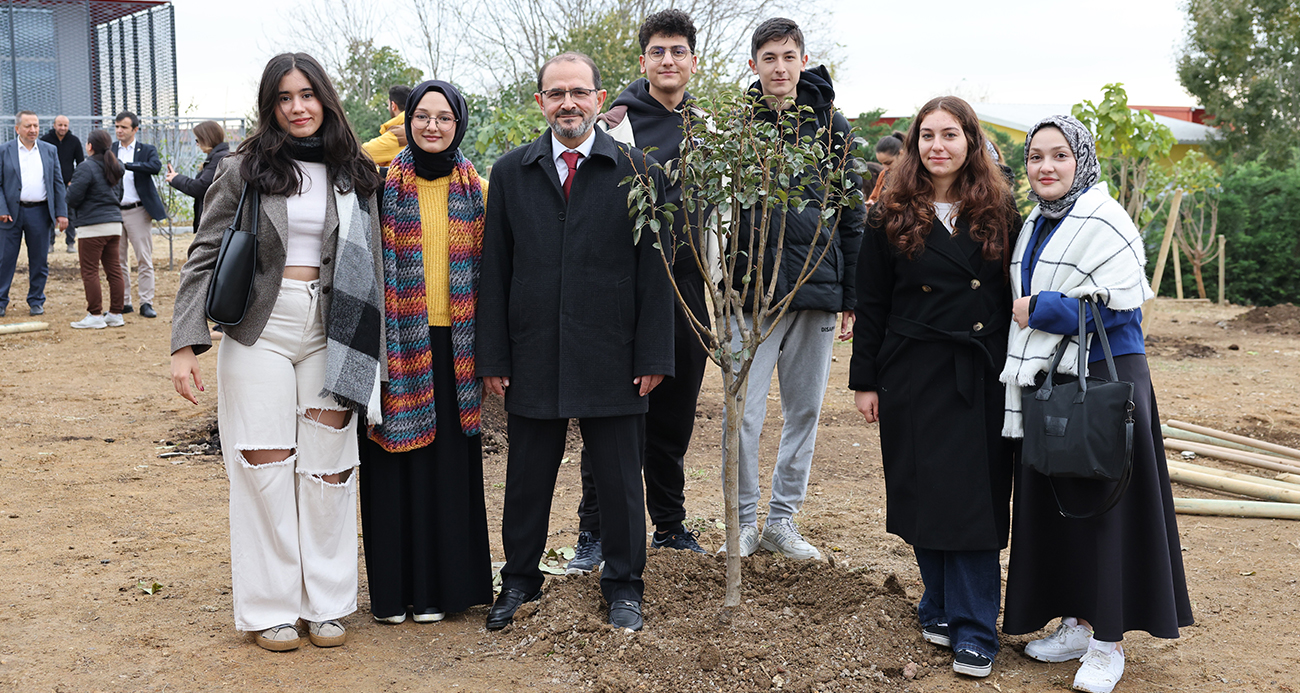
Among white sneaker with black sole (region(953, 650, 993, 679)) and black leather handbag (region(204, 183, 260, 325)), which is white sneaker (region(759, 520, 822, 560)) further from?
black leather handbag (region(204, 183, 260, 325))

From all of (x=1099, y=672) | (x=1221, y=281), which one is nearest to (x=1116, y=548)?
(x=1099, y=672)

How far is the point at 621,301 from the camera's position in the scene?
3547 mm

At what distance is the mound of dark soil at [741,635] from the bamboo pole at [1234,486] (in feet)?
8.87

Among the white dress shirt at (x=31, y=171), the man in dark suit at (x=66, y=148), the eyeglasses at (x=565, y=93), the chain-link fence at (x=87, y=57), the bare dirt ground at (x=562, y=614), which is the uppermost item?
the chain-link fence at (x=87, y=57)

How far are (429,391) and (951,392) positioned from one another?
6.00 feet

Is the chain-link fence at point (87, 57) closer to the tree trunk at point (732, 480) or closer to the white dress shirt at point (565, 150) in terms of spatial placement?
the white dress shirt at point (565, 150)

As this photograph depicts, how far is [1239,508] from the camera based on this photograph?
207 inches

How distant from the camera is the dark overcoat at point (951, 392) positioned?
3402 millimetres

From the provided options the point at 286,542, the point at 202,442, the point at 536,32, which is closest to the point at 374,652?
the point at 286,542

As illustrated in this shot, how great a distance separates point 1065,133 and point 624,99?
180 cm

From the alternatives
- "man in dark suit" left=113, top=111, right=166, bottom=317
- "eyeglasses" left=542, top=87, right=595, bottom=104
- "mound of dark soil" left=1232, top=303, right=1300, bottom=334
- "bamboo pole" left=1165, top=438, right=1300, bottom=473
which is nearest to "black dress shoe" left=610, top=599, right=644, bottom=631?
"eyeglasses" left=542, top=87, right=595, bottom=104

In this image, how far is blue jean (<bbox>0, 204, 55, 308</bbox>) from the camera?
35.1ft

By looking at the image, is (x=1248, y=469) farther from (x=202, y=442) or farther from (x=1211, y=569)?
(x=202, y=442)

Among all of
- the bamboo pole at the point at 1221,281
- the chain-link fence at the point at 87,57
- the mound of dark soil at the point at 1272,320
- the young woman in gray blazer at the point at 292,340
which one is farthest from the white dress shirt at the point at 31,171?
the bamboo pole at the point at 1221,281
